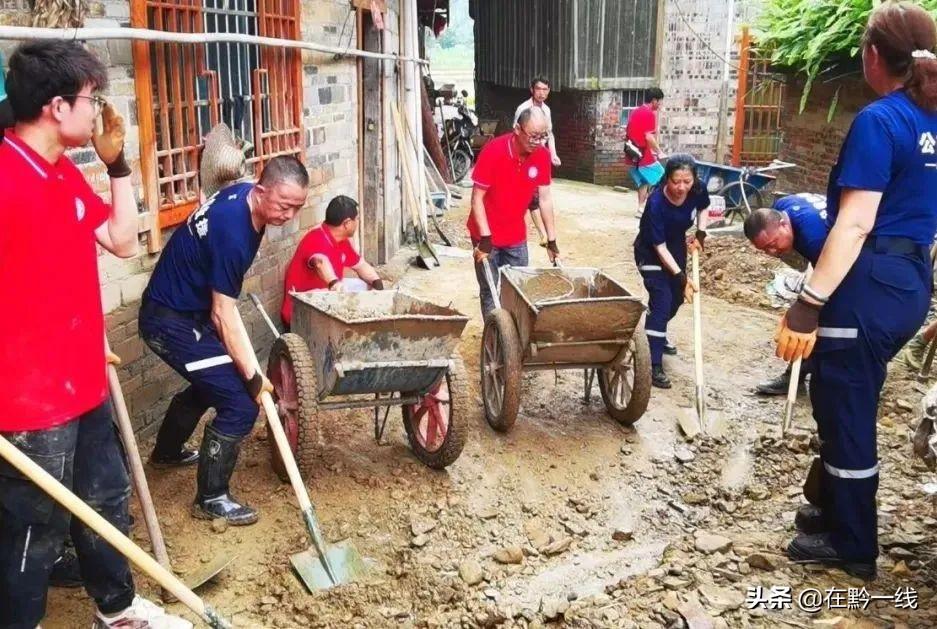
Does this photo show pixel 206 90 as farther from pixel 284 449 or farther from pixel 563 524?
pixel 563 524

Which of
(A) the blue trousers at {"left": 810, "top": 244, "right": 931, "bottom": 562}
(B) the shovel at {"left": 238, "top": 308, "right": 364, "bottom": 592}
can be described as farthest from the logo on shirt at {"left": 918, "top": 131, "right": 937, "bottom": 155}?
(B) the shovel at {"left": 238, "top": 308, "right": 364, "bottom": 592}

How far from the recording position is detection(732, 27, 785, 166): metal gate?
16406mm

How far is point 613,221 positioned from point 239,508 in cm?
1019

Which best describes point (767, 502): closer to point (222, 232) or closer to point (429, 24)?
point (222, 232)

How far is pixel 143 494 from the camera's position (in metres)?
3.66

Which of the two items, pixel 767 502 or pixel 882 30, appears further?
pixel 767 502

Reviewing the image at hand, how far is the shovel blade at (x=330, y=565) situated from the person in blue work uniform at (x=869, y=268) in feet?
7.02

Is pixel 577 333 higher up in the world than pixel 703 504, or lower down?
higher up

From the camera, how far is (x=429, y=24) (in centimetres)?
1806

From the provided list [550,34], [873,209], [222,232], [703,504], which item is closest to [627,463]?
[703,504]

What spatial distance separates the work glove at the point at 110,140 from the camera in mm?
3207

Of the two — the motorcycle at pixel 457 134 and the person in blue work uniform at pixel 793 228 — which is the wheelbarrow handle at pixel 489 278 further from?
the motorcycle at pixel 457 134

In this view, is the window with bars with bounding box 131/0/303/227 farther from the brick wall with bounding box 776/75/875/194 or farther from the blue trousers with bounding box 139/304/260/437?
the brick wall with bounding box 776/75/875/194

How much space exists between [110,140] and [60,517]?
138 cm
